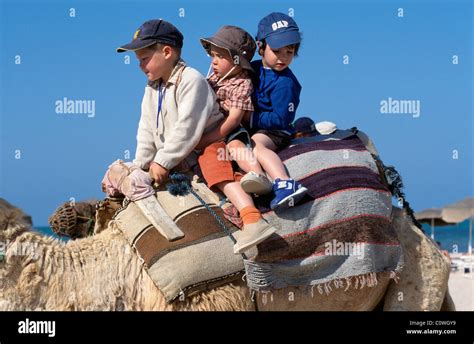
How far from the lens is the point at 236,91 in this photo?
→ 584 centimetres

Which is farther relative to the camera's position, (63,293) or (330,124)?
(330,124)

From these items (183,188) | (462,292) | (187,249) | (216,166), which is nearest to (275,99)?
(216,166)

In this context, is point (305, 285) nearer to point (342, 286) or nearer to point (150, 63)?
point (342, 286)

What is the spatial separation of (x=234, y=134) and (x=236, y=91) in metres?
0.30

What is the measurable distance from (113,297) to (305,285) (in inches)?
49.3

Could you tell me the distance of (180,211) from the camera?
18.4ft

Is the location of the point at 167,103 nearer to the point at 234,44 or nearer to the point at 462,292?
the point at 234,44

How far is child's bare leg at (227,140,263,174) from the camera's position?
563 centimetres

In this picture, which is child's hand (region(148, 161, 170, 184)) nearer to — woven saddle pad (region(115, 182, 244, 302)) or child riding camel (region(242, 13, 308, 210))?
woven saddle pad (region(115, 182, 244, 302))

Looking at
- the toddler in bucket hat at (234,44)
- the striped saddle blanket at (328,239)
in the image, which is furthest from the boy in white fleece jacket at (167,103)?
the striped saddle blanket at (328,239)

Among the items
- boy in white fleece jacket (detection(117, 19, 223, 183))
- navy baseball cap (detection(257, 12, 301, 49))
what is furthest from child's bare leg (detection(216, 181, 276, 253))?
navy baseball cap (detection(257, 12, 301, 49))

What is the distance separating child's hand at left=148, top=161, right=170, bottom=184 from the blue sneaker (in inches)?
29.5
